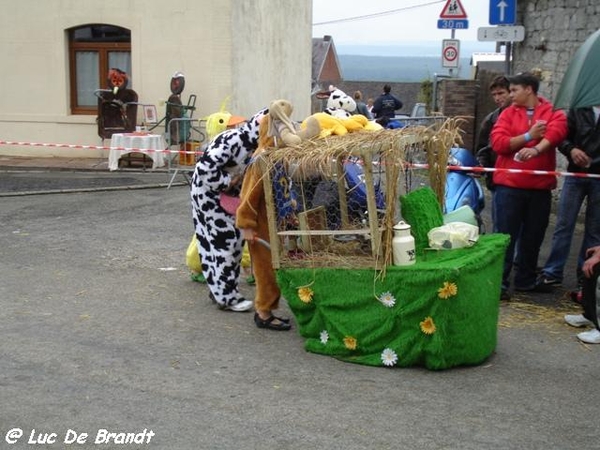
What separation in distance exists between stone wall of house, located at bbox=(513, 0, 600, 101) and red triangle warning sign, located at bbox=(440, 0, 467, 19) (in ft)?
11.1

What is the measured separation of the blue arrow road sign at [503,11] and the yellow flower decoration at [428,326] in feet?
25.1

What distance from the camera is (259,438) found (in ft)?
15.2

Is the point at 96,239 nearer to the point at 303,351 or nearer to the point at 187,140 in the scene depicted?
the point at 303,351

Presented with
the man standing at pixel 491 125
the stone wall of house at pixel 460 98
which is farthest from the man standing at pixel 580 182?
the stone wall of house at pixel 460 98

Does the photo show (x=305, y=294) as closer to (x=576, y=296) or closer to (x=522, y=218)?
(x=522, y=218)

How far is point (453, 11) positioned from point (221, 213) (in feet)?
39.4

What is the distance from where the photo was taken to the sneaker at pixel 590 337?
21.0 feet

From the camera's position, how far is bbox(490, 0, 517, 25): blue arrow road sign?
12.1 metres

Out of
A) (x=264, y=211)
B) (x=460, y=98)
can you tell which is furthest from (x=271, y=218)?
(x=460, y=98)

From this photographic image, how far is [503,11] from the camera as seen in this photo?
12.1 meters

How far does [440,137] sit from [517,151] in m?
0.96

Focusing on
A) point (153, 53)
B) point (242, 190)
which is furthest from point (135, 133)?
point (242, 190)

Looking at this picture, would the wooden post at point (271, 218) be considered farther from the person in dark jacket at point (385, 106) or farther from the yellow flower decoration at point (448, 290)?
the person in dark jacket at point (385, 106)

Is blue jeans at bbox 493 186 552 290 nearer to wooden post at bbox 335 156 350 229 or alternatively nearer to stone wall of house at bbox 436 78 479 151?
wooden post at bbox 335 156 350 229
